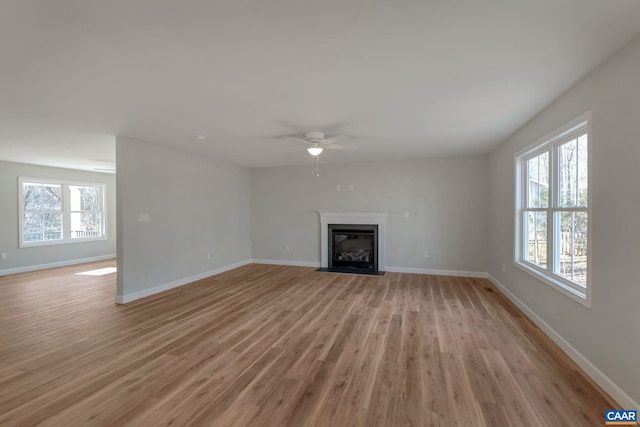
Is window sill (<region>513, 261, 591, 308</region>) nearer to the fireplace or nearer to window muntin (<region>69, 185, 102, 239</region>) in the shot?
the fireplace

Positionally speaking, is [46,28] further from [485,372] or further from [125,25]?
[485,372]

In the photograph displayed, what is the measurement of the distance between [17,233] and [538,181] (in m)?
9.67

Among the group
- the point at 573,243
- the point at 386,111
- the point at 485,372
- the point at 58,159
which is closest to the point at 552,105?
the point at 573,243

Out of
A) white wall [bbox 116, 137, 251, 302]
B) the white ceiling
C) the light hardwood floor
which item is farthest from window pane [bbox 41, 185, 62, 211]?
white wall [bbox 116, 137, 251, 302]

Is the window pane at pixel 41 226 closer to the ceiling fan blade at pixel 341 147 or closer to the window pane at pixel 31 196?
the window pane at pixel 31 196

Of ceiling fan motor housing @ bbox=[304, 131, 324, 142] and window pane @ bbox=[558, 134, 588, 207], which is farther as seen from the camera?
ceiling fan motor housing @ bbox=[304, 131, 324, 142]

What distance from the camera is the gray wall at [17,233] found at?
609 cm

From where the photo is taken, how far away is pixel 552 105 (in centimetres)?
291

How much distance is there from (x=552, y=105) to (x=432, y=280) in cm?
353

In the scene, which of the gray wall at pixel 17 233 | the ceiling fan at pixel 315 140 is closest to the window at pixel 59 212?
the gray wall at pixel 17 233

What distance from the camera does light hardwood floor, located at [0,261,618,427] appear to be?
1899 millimetres

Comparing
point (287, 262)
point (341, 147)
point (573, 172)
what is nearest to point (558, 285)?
point (573, 172)

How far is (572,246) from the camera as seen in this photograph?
2748 millimetres

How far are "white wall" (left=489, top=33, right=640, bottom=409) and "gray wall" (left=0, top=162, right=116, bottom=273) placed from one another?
9532mm
